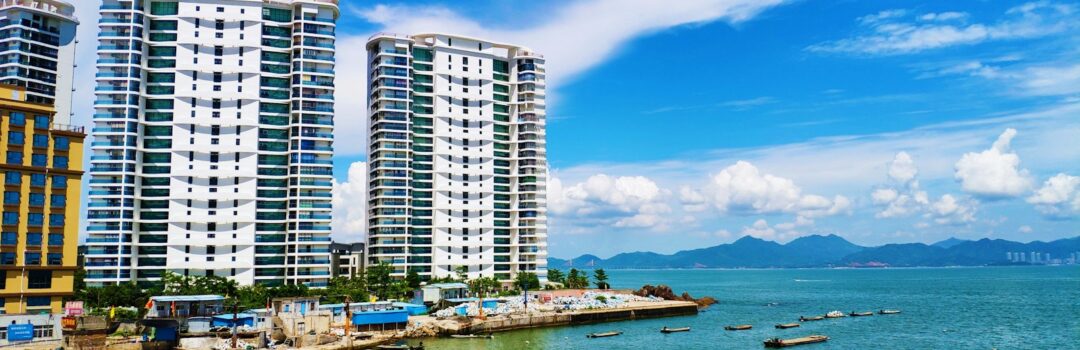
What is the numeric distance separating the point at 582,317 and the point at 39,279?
63.3 metres

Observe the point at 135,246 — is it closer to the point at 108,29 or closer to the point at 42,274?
the point at 108,29

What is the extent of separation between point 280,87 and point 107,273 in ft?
116

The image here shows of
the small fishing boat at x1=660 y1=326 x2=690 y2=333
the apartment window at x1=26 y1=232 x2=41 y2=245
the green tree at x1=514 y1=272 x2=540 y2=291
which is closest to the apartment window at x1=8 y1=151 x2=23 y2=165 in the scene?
the apartment window at x1=26 y1=232 x2=41 y2=245

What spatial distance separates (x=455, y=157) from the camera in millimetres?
135125

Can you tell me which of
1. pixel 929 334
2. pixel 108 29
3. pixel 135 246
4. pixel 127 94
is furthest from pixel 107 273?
pixel 929 334

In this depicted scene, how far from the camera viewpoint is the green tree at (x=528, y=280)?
440 ft

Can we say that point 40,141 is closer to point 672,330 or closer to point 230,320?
point 230,320

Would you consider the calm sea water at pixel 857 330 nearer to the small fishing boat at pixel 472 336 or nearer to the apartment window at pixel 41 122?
the small fishing boat at pixel 472 336

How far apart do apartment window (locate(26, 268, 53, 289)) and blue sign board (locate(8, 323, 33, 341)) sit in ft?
18.4

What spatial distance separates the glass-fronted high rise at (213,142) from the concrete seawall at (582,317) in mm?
34975

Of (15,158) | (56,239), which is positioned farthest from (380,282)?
(15,158)

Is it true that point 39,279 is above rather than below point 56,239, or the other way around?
below

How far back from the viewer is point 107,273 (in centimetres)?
10506

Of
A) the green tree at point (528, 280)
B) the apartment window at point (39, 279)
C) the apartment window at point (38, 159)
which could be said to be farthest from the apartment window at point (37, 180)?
the green tree at point (528, 280)
